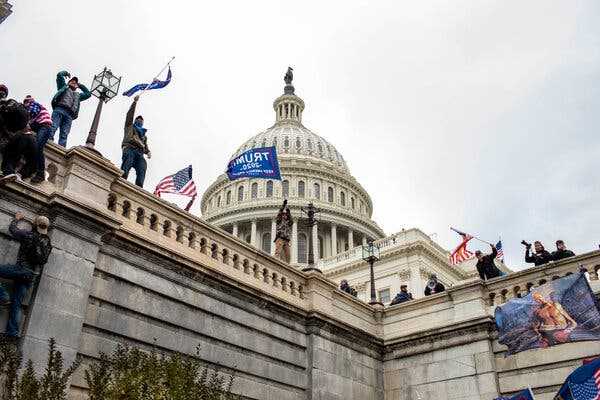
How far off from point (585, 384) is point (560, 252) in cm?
570

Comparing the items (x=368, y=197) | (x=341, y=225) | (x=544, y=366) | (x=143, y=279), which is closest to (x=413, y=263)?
(x=341, y=225)

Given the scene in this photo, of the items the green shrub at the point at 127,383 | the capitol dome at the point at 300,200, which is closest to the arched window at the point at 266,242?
the capitol dome at the point at 300,200

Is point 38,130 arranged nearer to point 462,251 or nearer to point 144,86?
point 144,86

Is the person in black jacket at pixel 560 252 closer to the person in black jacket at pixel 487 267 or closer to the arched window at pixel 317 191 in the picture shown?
the person in black jacket at pixel 487 267

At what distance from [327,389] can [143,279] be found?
6.09 m

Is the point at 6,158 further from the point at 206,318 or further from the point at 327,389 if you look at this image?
the point at 327,389

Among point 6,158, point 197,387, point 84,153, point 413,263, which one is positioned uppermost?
point 413,263

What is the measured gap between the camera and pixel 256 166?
775 inches

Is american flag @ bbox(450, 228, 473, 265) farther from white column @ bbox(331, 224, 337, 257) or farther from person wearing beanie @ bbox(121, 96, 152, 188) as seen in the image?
white column @ bbox(331, 224, 337, 257)

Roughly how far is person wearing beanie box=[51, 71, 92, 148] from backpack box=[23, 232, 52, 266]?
3536 millimetres

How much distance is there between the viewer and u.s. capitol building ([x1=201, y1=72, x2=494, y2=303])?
68812 mm

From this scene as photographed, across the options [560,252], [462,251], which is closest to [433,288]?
[560,252]

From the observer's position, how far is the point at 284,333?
15703 millimetres

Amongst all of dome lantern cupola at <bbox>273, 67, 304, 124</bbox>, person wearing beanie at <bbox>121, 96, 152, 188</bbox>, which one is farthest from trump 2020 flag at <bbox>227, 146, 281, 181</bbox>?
dome lantern cupola at <bbox>273, 67, 304, 124</bbox>
